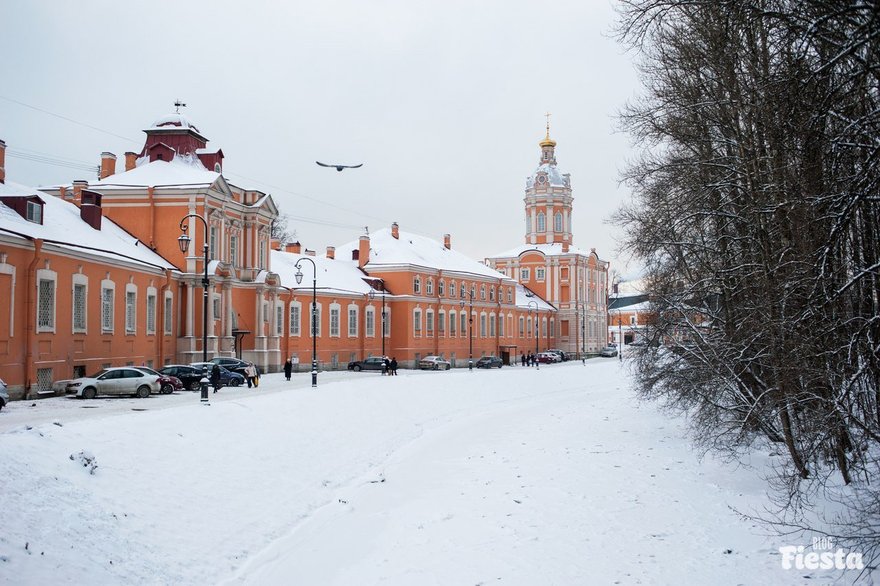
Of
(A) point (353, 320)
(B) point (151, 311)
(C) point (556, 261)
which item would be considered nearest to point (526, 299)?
(C) point (556, 261)

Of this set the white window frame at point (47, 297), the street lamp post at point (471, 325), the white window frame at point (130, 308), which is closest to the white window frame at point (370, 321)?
the street lamp post at point (471, 325)

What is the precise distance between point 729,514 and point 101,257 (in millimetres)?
26716

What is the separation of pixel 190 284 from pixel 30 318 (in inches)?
568

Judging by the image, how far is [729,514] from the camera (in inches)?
551

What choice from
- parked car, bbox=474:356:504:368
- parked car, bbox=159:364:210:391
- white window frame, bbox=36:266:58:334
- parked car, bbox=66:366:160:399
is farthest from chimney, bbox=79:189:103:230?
parked car, bbox=474:356:504:368

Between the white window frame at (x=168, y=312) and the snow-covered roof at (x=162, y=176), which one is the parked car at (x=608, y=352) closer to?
the snow-covered roof at (x=162, y=176)

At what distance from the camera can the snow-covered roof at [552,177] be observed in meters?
90.7

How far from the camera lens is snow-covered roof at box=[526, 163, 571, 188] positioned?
298ft

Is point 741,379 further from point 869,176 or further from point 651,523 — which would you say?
point 869,176

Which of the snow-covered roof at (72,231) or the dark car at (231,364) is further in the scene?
the dark car at (231,364)

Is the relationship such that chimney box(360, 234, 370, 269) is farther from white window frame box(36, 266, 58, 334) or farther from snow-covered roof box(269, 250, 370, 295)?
white window frame box(36, 266, 58, 334)

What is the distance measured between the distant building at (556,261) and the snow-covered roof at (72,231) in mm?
55519

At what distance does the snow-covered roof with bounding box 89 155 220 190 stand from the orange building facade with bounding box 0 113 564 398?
0.37ft

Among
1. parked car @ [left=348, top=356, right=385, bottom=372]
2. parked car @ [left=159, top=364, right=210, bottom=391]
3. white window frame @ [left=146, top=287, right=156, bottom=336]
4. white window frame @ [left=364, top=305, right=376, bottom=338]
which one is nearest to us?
parked car @ [left=159, top=364, right=210, bottom=391]
